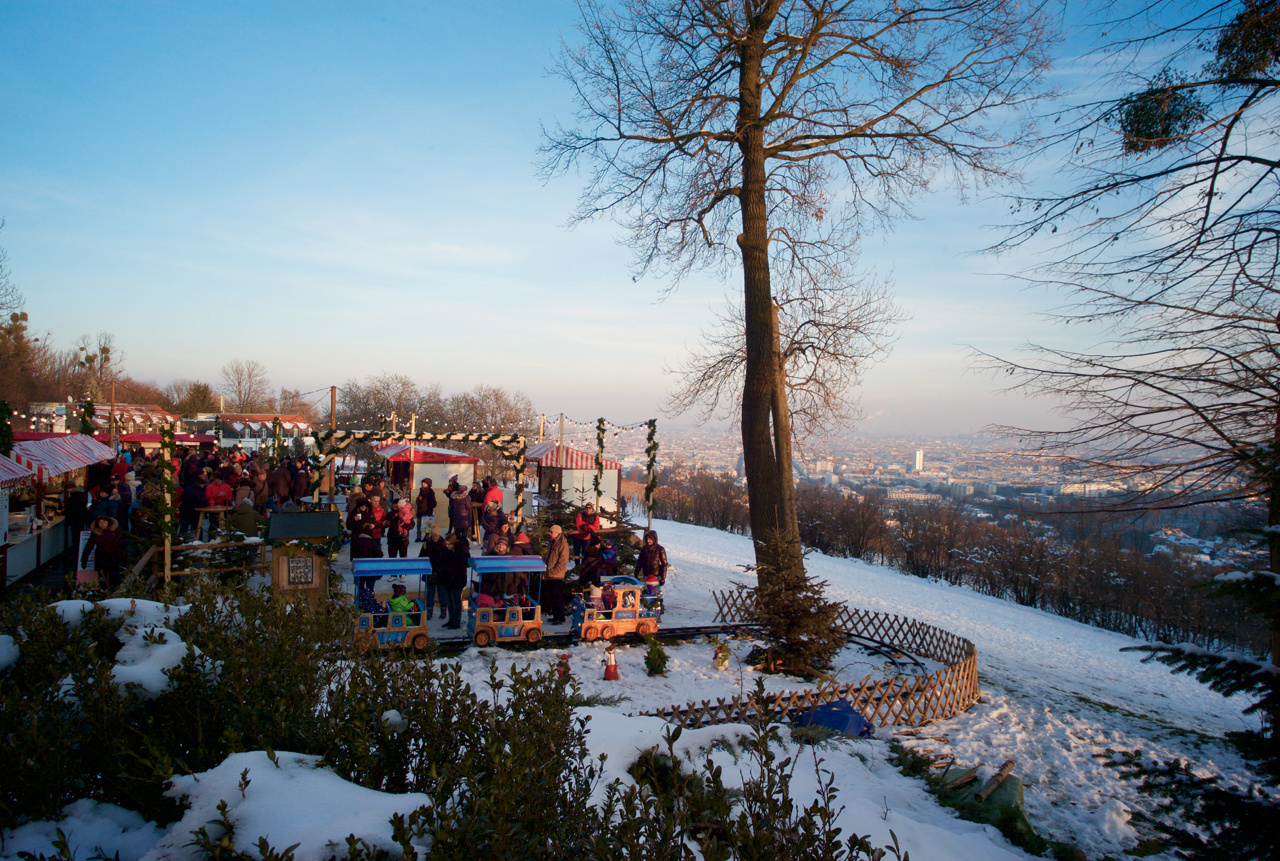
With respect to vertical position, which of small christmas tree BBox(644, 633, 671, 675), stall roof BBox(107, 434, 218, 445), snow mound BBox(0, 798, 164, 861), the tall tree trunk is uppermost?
the tall tree trunk

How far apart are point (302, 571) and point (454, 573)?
2260 millimetres

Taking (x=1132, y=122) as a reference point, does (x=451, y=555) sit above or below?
below

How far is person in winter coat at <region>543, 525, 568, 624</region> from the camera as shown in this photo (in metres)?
11.1

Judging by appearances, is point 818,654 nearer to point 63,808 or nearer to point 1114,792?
point 1114,792

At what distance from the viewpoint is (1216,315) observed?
422cm

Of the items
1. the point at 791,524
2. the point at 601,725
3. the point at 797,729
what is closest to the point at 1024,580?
the point at 791,524

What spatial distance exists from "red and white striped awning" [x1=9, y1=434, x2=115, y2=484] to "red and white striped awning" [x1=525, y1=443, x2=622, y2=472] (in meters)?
11.9

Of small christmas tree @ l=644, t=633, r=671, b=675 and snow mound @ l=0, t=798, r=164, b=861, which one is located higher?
snow mound @ l=0, t=798, r=164, b=861

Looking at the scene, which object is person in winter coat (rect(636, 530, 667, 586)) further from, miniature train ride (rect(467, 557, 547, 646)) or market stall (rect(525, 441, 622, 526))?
market stall (rect(525, 441, 622, 526))

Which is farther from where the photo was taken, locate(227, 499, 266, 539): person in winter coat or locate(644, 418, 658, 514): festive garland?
locate(644, 418, 658, 514): festive garland

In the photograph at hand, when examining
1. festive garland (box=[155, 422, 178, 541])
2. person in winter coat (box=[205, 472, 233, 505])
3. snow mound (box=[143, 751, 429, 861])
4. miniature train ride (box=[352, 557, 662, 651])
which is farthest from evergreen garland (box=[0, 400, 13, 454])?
snow mound (box=[143, 751, 429, 861])

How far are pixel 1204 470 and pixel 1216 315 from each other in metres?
1.03

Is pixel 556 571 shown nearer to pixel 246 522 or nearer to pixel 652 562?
pixel 652 562

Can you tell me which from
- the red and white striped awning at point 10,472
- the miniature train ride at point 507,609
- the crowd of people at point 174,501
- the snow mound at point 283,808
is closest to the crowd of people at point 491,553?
the miniature train ride at point 507,609
